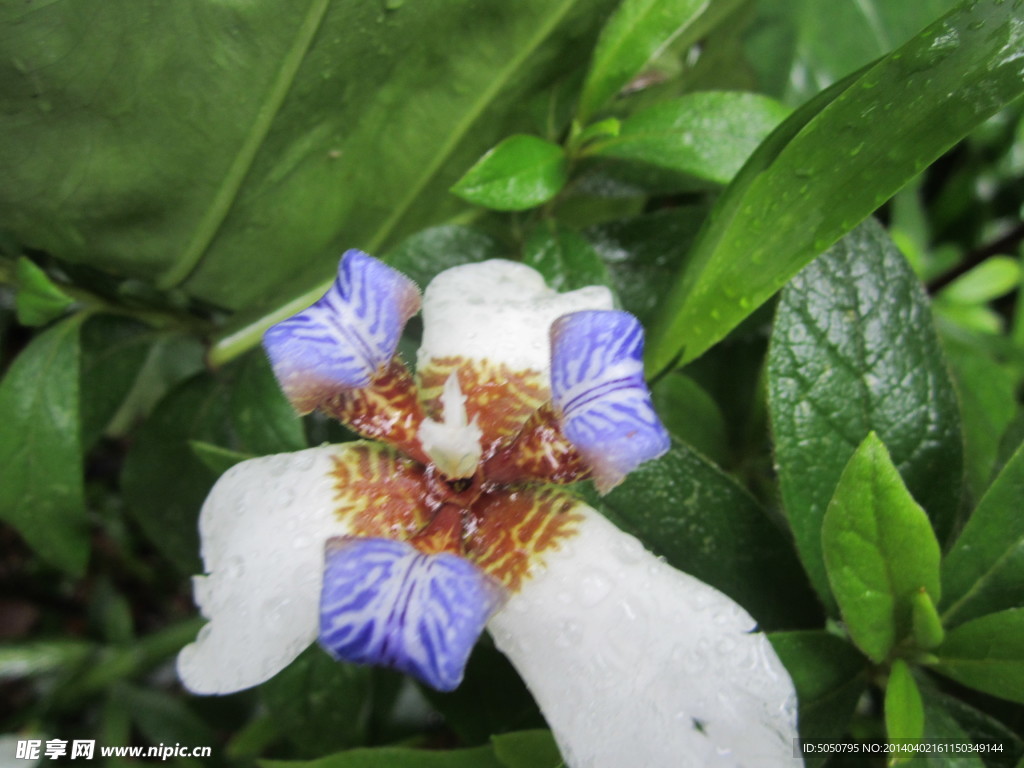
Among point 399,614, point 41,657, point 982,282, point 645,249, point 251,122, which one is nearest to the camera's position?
point 399,614

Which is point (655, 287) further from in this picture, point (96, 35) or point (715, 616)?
point (96, 35)

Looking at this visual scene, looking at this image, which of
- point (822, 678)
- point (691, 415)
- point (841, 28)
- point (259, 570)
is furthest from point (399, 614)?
point (841, 28)

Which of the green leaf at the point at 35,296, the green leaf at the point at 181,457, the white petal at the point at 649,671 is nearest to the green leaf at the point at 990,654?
the white petal at the point at 649,671

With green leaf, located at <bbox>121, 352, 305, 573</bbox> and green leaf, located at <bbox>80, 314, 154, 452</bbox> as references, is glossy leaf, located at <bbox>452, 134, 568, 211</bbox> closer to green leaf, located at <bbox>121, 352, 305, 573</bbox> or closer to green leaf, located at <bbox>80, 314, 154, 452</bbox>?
green leaf, located at <bbox>121, 352, 305, 573</bbox>

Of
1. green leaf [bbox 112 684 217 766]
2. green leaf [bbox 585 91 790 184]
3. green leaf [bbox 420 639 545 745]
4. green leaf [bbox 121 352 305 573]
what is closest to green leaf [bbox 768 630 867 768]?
green leaf [bbox 420 639 545 745]

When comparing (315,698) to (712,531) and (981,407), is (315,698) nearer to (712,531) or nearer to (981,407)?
(712,531)

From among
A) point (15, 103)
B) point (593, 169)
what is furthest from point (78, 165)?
point (593, 169)
